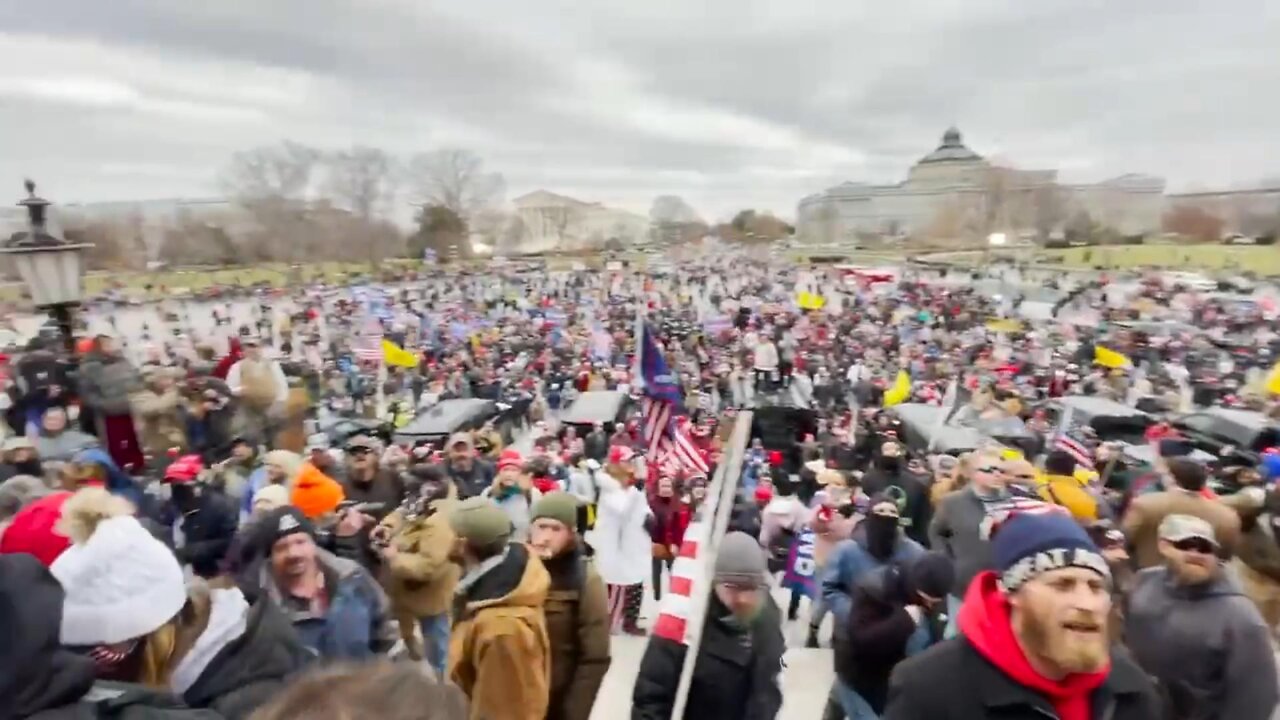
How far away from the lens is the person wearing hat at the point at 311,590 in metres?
3.31

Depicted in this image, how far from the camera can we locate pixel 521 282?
60.0 metres

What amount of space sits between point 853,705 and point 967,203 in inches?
4434

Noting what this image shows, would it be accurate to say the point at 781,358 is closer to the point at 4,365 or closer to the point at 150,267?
the point at 4,365

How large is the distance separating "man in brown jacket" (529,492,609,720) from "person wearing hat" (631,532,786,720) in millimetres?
290

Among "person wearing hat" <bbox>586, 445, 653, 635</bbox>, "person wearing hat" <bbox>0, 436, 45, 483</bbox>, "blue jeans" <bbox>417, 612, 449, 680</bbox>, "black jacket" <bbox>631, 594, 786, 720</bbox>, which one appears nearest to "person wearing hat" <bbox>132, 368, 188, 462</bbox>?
"person wearing hat" <bbox>0, 436, 45, 483</bbox>

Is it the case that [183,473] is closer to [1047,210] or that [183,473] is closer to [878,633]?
[878,633]

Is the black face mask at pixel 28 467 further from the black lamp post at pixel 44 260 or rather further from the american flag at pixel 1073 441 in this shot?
the american flag at pixel 1073 441

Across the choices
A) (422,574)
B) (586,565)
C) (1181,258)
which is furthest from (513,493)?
(1181,258)

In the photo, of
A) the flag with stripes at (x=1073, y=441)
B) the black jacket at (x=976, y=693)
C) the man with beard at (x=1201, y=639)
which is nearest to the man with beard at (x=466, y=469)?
the flag with stripes at (x=1073, y=441)

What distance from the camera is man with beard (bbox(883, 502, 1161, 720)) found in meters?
2.03

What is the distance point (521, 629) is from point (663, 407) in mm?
4242

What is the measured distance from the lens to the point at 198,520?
501cm

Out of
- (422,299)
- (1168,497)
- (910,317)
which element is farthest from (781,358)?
(422,299)

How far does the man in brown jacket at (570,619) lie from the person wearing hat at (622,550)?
9.39 feet
